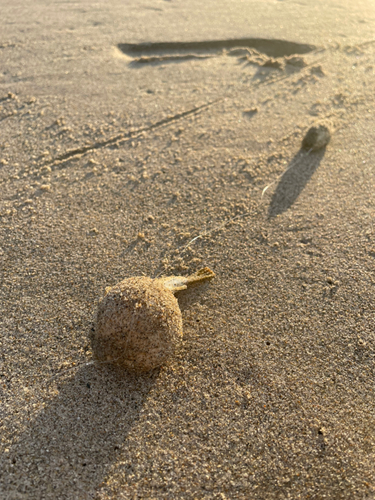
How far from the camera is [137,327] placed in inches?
63.2

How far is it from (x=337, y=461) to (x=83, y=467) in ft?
3.15

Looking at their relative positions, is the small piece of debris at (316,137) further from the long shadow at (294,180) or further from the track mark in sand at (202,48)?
the track mark in sand at (202,48)

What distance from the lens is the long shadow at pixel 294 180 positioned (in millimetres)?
2543

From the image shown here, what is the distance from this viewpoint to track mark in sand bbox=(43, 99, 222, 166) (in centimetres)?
276

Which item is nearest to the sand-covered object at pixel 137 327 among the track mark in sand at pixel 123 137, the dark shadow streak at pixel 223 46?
the track mark in sand at pixel 123 137

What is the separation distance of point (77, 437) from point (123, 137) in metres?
2.08

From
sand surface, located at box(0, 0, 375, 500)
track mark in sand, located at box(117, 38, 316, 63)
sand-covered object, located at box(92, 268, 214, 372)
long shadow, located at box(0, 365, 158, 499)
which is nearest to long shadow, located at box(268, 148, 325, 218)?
sand surface, located at box(0, 0, 375, 500)

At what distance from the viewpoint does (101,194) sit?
254 cm

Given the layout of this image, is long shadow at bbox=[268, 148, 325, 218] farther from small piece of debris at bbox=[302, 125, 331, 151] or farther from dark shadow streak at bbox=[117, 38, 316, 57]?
dark shadow streak at bbox=[117, 38, 316, 57]

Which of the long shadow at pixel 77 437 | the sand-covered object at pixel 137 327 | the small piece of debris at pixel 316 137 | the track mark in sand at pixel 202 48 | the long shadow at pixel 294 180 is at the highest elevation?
the track mark in sand at pixel 202 48

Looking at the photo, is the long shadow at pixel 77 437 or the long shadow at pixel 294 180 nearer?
the long shadow at pixel 77 437

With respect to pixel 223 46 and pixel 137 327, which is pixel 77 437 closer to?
pixel 137 327

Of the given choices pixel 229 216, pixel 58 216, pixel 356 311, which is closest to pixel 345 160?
pixel 229 216

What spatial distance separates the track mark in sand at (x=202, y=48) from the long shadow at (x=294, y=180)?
1.62 meters
